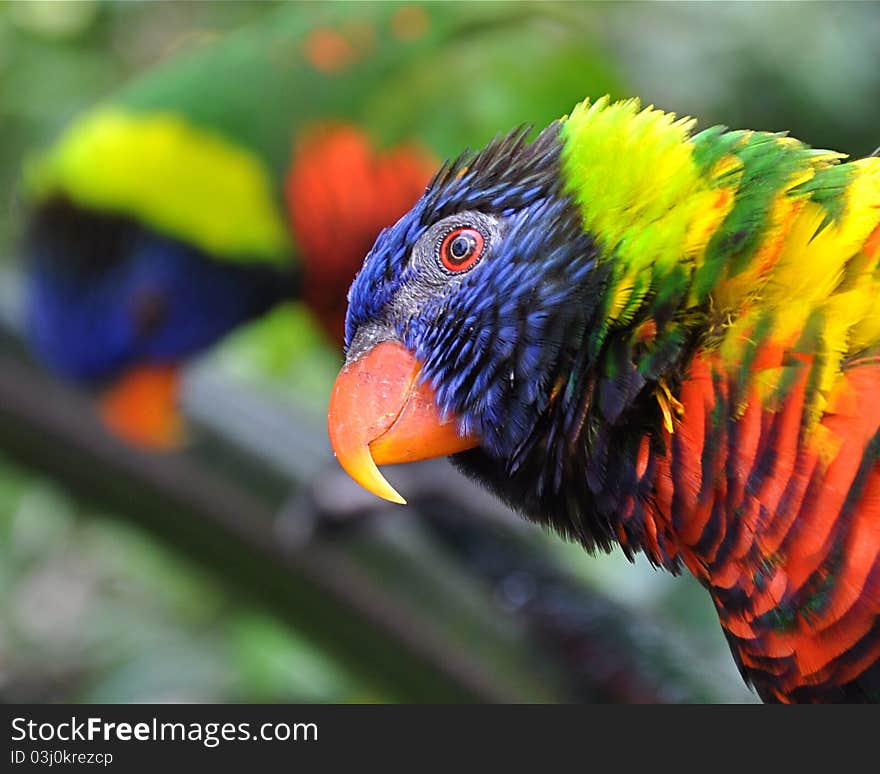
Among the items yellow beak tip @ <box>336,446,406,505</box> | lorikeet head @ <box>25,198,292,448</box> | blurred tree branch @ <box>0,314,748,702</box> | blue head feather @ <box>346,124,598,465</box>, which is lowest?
blurred tree branch @ <box>0,314,748,702</box>

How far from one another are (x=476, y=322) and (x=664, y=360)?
14cm

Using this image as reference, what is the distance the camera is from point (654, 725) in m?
0.86

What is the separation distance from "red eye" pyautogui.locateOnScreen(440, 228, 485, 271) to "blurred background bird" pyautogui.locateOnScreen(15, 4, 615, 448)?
99 centimetres

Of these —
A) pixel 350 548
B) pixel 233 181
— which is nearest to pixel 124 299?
pixel 233 181

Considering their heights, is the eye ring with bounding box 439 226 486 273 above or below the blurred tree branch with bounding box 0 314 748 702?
above

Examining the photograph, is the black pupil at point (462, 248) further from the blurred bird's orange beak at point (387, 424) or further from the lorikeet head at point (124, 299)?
the lorikeet head at point (124, 299)

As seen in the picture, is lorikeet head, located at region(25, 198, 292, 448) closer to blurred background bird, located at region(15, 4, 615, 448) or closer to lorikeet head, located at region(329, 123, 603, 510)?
blurred background bird, located at region(15, 4, 615, 448)

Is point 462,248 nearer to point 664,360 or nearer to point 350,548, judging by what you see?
point 664,360

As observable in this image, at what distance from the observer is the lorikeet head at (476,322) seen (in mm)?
754

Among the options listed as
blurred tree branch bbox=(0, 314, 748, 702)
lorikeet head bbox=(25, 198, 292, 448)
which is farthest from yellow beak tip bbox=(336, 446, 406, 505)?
lorikeet head bbox=(25, 198, 292, 448)

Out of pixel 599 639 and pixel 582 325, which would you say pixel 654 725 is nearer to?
pixel 582 325

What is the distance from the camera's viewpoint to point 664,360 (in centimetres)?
71

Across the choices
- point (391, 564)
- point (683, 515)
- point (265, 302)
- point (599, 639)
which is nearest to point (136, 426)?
point (265, 302)

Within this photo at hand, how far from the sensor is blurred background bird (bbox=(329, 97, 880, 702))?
0.68 m
